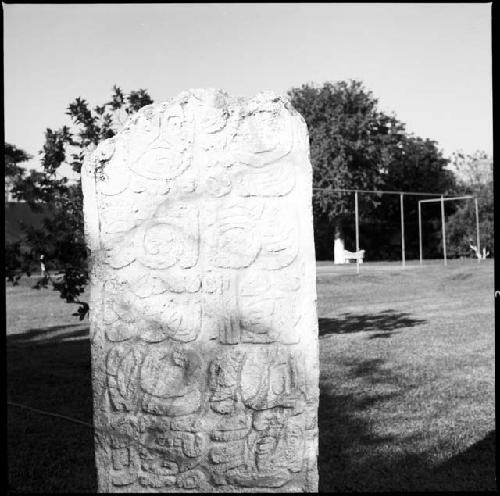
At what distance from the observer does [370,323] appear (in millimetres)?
11367

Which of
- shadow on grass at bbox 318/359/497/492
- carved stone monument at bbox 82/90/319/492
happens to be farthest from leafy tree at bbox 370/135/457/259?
carved stone monument at bbox 82/90/319/492

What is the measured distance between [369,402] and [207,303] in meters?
3.32

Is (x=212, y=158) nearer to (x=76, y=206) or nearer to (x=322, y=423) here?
(x=322, y=423)

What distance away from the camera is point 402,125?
36.2 metres

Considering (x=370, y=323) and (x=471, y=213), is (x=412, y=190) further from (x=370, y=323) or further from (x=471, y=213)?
(x=370, y=323)

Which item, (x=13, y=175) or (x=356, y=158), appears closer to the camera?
(x=13, y=175)

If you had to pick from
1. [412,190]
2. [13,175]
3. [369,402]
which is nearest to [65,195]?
[13,175]

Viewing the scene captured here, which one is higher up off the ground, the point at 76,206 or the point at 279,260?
the point at 76,206

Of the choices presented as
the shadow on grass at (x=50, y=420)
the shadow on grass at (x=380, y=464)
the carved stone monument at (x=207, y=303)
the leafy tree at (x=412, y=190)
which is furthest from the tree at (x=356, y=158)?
the carved stone monument at (x=207, y=303)

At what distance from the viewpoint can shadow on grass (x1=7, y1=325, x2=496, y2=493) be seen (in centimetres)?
404

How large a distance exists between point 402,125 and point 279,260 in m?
35.0

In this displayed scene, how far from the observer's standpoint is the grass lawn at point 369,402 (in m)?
4.19

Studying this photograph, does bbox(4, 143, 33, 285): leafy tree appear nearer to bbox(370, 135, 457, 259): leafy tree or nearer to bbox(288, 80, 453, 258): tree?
bbox(288, 80, 453, 258): tree

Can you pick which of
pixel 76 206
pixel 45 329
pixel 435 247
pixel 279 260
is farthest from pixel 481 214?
pixel 279 260
